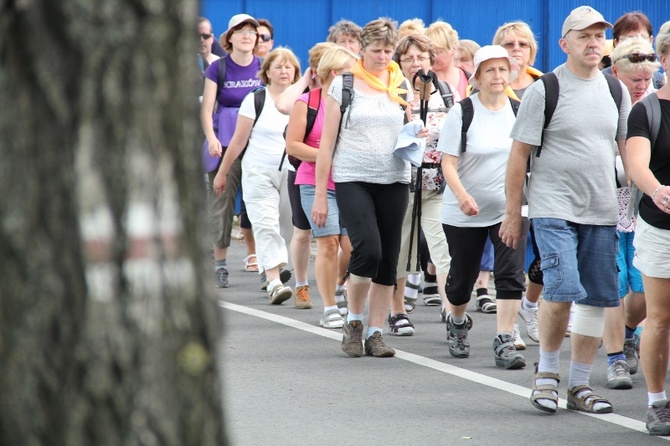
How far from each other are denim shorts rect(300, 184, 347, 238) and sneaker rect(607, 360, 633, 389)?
2.52 meters

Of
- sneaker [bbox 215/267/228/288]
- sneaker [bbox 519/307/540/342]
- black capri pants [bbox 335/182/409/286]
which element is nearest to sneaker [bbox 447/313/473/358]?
black capri pants [bbox 335/182/409/286]

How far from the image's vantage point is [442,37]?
404 inches

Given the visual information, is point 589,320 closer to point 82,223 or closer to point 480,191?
point 480,191

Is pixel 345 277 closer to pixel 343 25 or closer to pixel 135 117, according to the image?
pixel 343 25

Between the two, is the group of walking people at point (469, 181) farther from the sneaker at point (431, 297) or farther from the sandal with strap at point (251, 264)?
the sandal with strap at point (251, 264)

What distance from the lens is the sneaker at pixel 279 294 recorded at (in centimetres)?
1038

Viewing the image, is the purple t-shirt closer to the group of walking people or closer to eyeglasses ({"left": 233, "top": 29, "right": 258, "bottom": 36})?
the group of walking people

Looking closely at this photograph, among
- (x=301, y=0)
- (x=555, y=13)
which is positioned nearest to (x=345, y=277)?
(x=555, y=13)

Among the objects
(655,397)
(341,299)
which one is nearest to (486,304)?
(341,299)

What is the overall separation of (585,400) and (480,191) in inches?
77.9

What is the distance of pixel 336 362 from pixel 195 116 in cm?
585

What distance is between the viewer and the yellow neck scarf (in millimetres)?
8023

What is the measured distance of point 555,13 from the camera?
53.0ft

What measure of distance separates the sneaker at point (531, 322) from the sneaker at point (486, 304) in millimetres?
1188
